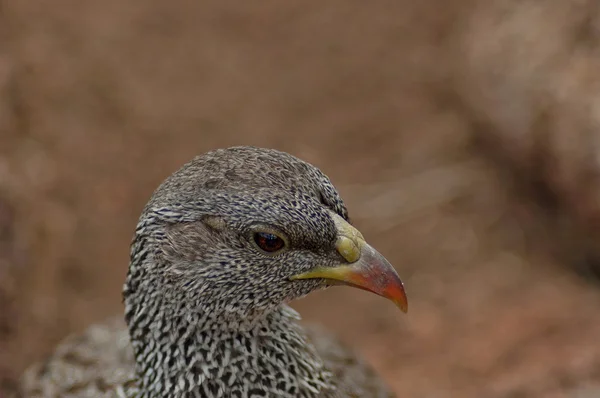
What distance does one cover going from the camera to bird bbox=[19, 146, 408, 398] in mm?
3252

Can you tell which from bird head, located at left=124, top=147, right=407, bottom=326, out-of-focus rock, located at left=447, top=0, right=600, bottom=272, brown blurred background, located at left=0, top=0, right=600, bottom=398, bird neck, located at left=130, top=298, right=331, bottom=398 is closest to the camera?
bird head, located at left=124, top=147, right=407, bottom=326

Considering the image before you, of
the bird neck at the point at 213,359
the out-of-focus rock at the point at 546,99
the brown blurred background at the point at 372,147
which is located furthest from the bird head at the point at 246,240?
the out-of-focus rock at the point at 546,99

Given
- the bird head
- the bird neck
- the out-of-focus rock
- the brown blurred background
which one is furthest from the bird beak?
the out-of-focus rock

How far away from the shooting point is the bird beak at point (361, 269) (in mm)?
3285

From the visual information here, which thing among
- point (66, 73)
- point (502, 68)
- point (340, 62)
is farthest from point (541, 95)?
point (66, 73)

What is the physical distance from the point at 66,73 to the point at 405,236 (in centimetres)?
369

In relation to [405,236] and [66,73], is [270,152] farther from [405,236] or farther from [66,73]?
[66,73]

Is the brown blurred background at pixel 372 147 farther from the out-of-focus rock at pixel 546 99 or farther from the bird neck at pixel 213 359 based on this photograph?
the bird neck at pixel 213 359

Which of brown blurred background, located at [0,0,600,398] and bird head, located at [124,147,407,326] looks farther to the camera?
brown blurred background, located at [0,0,600,398]

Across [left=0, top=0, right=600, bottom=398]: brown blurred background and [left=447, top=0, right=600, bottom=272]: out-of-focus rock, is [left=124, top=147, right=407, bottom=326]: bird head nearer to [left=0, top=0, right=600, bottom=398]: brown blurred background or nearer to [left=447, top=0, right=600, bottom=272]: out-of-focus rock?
[left=0, top=0, right=600, bottom=398]: brown blurred background

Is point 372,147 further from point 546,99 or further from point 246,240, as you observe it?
point 246,240

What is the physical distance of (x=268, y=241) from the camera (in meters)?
3.28

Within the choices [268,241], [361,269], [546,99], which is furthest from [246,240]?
[546,99]

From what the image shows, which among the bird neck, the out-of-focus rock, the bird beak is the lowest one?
the bird neck
